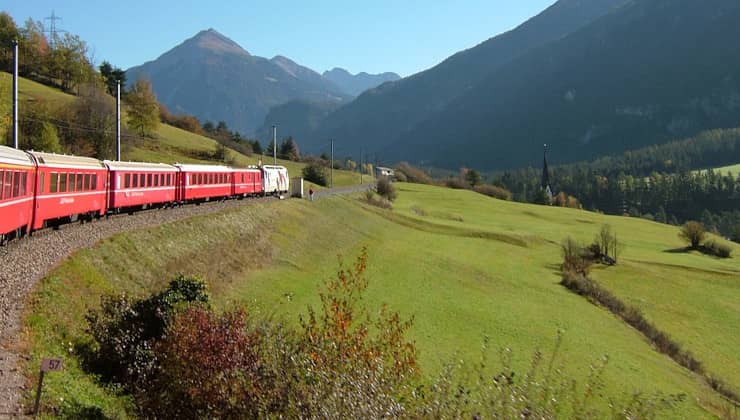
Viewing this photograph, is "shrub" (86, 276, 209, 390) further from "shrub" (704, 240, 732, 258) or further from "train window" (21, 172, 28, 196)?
"shrub" (704, 240, 732, 258)

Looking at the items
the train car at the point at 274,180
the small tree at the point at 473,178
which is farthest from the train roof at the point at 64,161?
the small tree at the point at 473,178

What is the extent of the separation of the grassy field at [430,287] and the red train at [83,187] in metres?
2.67

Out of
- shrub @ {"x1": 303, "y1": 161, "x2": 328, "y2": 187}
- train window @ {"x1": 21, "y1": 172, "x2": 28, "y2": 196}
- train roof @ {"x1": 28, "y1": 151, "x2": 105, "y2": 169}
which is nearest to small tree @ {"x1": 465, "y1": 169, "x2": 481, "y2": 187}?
shrub @ {"x1": 303, "y1": 161, "x2": 328, "y2": 187}

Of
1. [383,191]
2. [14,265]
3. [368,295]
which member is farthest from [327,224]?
[383,191]

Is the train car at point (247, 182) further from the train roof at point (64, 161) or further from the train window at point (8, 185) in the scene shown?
the train window at point (8, 185)

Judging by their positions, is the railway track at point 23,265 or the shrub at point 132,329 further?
the shrub at point 132,329

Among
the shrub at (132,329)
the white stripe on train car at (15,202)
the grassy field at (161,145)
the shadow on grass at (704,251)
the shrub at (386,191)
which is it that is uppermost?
the grassy field at (161,145)

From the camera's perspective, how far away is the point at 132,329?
15.5 m

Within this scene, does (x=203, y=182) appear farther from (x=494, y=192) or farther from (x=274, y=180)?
A: (x=494, y=192)

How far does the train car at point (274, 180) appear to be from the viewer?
64.9 m

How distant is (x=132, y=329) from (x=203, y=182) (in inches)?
1258

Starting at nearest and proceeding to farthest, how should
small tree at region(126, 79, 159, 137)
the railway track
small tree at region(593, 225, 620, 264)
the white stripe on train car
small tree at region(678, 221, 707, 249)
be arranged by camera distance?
the railway track → the white stripe on train car → small tree at region(593, 225, 620, 264) → small tree at region(678, 221, 707, 249) → small tree at region(126, 79, 159, 137)

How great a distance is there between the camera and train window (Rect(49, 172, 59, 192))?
2419cm

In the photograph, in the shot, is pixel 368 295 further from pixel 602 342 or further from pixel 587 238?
pixel 587 238
